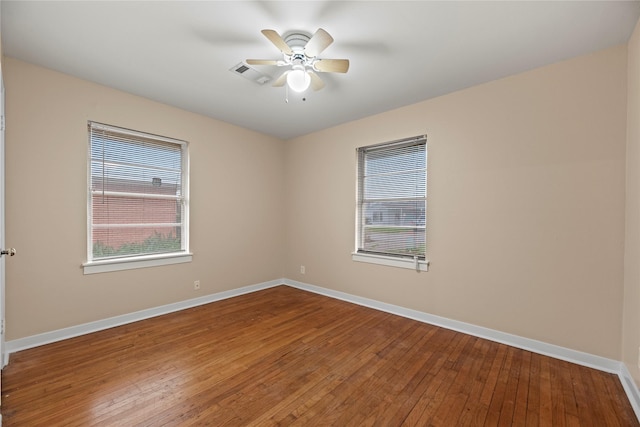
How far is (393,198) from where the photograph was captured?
3.65m

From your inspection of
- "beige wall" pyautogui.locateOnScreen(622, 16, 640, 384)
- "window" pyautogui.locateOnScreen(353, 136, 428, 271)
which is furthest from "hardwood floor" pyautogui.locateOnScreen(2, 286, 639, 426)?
"window" pyautogui.locateOnScreen(353, 136, 428, 271)

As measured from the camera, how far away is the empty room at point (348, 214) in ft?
6.20

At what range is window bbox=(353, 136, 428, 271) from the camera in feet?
11.1

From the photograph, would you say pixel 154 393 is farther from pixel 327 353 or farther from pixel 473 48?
pixel 473 48

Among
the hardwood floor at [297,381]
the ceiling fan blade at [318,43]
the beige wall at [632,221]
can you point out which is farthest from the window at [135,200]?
the beige wall at [632,221]

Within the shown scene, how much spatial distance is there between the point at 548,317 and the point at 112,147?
→ 481 centimetres

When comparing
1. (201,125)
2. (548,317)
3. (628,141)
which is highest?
(201,125)

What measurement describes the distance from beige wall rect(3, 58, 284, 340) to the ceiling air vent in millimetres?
705

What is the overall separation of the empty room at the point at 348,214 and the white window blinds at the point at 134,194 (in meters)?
0.02

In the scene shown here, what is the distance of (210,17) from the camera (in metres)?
1.93

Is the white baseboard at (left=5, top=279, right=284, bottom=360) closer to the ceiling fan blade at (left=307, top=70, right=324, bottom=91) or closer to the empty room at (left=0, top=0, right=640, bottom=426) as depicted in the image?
the empty room at (left=0, top=0, right=640, bottom=426)

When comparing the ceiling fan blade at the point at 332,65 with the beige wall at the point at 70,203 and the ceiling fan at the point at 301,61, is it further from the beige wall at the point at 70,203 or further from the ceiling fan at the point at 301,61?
the beige wall at the point at 70,203

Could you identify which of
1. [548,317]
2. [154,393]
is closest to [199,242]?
[154,393]

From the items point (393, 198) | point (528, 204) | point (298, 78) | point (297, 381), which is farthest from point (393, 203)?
point (297, 381)
